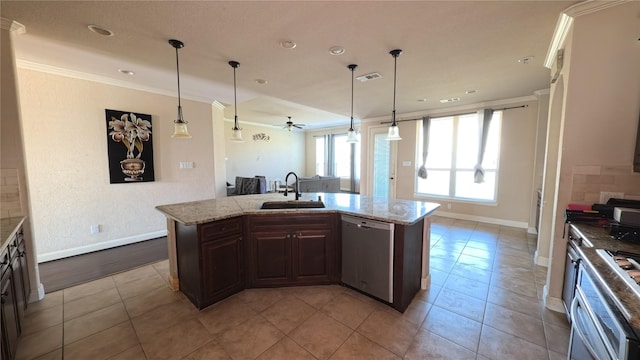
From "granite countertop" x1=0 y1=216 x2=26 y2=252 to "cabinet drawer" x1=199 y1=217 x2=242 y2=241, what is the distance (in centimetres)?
115

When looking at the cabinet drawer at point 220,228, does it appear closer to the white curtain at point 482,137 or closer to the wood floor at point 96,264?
the wood floor at point 96,264

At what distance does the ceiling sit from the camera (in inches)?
71.8

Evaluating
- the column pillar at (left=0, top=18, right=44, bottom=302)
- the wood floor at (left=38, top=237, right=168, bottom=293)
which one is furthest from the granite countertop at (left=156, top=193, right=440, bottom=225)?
the wood floor at (left=38, top=237, right=168, bottom=293)

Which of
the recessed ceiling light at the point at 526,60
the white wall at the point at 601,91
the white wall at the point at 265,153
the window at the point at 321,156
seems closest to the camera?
the white wall at the point at 601,91

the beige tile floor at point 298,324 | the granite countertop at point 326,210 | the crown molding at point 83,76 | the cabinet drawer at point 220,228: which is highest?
the crown molding at point 83,76

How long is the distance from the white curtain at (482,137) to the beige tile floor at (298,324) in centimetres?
262

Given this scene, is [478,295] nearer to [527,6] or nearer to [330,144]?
[527,6]

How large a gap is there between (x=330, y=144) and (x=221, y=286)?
784cm

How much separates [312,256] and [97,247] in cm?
346

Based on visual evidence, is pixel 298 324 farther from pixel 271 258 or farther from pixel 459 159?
pixel 459 159

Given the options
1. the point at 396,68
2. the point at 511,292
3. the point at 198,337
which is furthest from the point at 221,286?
the point at 396,68

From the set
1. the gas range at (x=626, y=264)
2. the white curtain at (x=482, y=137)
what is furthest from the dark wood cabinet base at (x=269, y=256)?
the white curtain at (x=482, y=137)

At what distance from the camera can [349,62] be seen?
2.76 m

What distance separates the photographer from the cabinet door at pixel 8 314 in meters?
1.43
